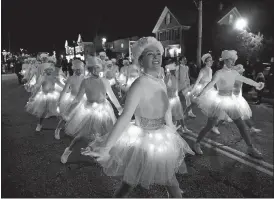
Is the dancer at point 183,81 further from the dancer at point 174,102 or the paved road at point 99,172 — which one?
the paved road at point 99,172

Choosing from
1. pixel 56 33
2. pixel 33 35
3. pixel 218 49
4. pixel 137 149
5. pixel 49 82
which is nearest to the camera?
pixel 137 149

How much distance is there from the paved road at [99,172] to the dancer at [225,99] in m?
0.45

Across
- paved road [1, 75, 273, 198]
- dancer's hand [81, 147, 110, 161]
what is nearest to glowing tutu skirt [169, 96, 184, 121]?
paved road [1, 75, 273, 198]

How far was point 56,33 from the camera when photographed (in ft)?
188

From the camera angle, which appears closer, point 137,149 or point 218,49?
point 137,149

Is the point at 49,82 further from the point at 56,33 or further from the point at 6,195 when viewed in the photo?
the point at 56,33

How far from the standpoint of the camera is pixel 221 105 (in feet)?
22.7

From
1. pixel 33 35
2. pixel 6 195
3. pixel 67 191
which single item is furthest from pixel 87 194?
pixel 33 35

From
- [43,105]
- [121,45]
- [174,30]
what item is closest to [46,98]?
[43,105]

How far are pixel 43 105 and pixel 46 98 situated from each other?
0.27 metres

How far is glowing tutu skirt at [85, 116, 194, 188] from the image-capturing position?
3.38m

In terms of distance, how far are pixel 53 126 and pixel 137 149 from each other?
271 inches

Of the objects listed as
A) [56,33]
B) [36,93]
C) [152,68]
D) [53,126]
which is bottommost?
[53,126]

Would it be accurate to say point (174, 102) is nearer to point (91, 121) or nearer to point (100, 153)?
point (91, 121)
